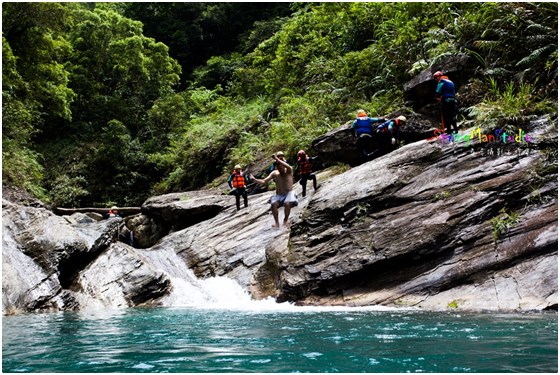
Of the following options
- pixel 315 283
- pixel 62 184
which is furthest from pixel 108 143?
pixel 315 283

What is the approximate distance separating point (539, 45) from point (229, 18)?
39141mm

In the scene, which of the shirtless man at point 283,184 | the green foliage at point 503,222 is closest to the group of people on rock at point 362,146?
the shirtless man at point 283,184

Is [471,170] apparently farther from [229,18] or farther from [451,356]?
[229,18]

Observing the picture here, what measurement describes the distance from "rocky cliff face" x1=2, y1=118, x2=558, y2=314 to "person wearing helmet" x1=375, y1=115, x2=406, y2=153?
1640 millimetres

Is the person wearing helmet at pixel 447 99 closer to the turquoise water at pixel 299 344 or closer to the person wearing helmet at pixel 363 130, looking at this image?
the person wearing helmet at pixel 363 130

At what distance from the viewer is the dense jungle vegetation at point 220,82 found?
1591cm

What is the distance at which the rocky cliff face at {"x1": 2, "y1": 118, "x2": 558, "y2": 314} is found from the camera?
991cm

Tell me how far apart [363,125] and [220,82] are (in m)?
31.2

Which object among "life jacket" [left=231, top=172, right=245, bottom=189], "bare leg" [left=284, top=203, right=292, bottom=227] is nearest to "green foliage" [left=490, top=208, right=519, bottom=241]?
"bare leg" [left=284, top=203, right=292, bottom=227]

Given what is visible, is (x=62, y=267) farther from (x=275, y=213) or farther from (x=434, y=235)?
(x=434, y=235)

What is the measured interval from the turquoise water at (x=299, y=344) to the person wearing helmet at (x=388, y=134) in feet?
23.3

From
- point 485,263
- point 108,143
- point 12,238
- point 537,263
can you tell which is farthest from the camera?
point 108,143

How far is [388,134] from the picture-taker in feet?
50.9

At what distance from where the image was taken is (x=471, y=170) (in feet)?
38.6
